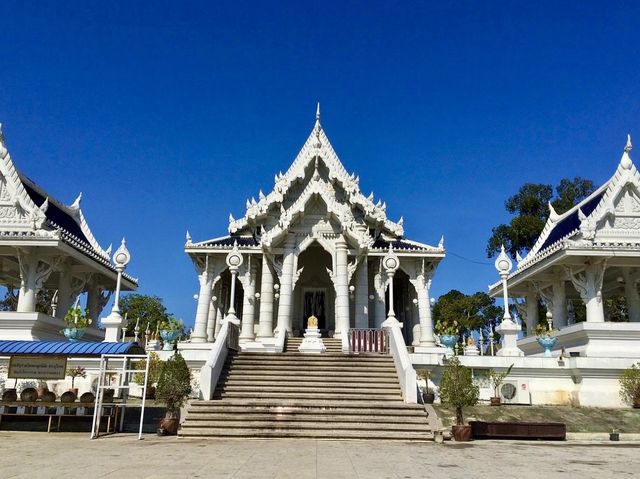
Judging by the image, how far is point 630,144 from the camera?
2081 cm

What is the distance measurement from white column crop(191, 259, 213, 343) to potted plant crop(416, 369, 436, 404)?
11.6m

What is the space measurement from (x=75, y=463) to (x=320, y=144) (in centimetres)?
2060

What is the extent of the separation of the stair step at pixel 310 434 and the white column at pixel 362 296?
11.1 meters

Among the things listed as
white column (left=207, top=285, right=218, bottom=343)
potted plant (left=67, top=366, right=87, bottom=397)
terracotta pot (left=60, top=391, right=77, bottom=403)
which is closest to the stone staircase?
terracotta pot (left=60, top=391, right=77, bottom=403)

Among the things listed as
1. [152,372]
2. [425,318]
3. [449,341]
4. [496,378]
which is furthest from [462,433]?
[425,318]

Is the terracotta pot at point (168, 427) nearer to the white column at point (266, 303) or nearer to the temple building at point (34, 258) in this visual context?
the temple building at point (34, 258)

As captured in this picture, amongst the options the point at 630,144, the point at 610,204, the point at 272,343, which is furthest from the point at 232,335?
the point at 630,144

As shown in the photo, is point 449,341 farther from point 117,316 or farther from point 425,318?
point 117,316

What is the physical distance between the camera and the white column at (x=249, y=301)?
76.8ft

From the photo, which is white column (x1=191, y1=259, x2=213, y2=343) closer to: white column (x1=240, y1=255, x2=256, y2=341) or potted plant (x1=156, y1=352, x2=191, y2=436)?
white column (x1=240, y1=255, x2=256, y2=341)

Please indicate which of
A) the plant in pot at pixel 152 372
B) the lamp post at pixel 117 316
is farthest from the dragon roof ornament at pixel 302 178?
the plant in pot at pixel 152 372

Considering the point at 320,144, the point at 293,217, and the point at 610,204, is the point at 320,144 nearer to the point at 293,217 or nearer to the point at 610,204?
the point at 293,217

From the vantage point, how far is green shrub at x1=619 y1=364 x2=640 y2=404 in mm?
16156

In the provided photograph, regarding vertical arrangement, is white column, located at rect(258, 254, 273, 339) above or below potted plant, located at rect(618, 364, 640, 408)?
above
